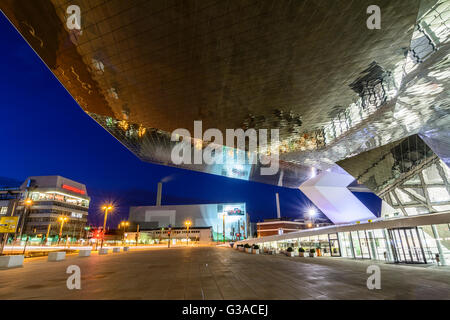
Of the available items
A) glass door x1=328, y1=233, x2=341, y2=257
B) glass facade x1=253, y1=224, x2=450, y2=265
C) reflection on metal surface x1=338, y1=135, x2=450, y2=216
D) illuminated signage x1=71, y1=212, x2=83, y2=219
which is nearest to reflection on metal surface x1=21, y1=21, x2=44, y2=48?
glass facade x1=253, y1=224, x2=450, y2=265

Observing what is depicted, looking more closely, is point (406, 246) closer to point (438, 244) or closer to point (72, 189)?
point (438, 244)

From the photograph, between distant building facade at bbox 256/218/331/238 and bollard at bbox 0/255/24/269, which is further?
distant building facade at bbox 256/218/331/238

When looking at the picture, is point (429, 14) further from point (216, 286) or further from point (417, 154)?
point (417, 154)

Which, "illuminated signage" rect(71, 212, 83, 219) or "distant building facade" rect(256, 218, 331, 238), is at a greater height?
"illuminated signage" rect(71, 212, 83, 219)

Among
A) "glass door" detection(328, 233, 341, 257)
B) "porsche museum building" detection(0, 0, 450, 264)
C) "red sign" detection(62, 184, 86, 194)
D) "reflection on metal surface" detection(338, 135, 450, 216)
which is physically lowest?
"glass door" detection(328, 233, 341, 257)

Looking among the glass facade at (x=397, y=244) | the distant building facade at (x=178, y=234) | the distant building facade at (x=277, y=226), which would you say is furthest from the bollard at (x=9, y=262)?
the distant building facade at (x=178, y=234)

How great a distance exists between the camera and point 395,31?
11.0 meters

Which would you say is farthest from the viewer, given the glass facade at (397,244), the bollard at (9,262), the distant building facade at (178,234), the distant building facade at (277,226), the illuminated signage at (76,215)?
the distant building facade at (178,234)

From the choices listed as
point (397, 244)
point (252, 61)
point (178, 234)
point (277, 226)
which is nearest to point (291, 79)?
point (252, 61)

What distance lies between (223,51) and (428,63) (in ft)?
38.8

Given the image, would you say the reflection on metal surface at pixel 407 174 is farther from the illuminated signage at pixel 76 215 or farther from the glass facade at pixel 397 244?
the illuminated signage at pixel 76 215

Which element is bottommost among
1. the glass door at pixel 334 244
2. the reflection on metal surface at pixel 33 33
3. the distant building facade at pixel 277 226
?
the glass door at pixel 334 244

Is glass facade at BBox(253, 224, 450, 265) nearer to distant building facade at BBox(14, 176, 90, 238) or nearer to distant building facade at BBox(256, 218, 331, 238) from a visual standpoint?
distant building facade at BBox(256, 218, 331, 238)
